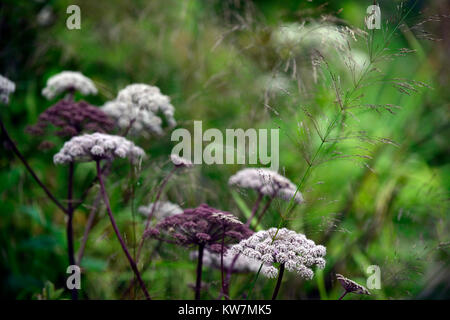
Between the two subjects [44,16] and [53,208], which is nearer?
[53,208]

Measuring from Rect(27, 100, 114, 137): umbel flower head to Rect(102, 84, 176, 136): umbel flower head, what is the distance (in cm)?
10

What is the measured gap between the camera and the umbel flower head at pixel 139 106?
66.2 inches

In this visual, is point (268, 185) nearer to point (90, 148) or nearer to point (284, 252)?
point (284, 252)

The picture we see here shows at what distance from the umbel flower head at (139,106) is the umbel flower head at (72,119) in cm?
10

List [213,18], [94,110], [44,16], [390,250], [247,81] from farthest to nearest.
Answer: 1. [44,16]
2. [213,18]
3. [247,81]
4. [390,250]
5. [94,110]

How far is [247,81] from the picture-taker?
2486 millimetres

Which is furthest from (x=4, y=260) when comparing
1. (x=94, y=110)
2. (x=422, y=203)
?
(x=422, y=203)

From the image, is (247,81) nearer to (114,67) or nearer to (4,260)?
(114,67)

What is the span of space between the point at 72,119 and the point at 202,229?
80 centimetres

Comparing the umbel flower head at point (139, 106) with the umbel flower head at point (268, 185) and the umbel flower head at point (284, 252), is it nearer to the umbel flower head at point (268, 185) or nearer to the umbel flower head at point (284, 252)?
the umbel flower head at point (268, 185)

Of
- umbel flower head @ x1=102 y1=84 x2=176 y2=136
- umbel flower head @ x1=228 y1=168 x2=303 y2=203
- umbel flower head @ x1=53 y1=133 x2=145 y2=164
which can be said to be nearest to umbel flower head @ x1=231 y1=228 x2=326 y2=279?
umbel flower head @ x1=228 y1=168 x2=303 y2=203

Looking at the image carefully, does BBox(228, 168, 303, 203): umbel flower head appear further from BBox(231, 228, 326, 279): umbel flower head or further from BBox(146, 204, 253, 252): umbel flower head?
BBox(231, 228, 326, 279): umbel flower head

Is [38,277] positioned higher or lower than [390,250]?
lower
